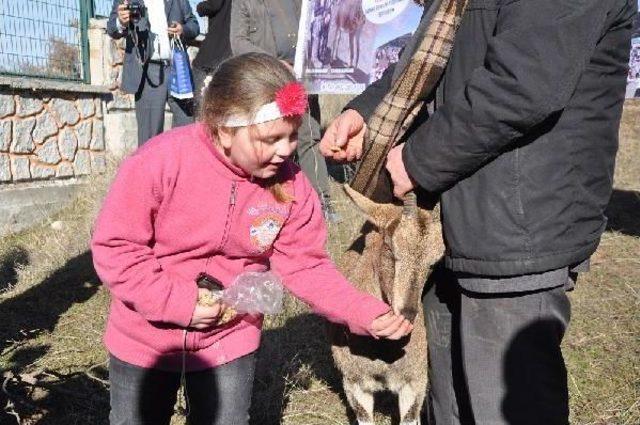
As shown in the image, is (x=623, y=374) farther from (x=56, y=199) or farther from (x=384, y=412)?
(x=56, y=199)

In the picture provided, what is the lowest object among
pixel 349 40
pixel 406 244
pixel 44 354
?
pixel 44 354

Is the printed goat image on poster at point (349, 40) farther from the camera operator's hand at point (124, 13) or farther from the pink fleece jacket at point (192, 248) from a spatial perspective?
the pink fleece jacket at point (192, 248)

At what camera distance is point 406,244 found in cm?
276

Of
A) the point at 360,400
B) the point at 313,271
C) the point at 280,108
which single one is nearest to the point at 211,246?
the point at 313,271

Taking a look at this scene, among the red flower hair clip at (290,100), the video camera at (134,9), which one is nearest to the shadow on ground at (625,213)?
the video camera at (134,9)

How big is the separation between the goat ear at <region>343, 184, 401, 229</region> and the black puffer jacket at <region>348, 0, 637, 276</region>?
2.22ft

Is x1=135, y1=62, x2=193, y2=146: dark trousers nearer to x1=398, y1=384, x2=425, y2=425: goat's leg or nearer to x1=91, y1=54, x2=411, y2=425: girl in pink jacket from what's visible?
x1=398, y1=384, x2=425, y2=425: goat's leg

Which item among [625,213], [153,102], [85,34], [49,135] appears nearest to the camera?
[153,102]

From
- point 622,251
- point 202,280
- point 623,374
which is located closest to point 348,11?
point 622,251

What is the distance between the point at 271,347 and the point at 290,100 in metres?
2.57

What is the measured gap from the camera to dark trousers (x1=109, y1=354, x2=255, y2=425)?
242 cm

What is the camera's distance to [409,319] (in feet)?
8.89

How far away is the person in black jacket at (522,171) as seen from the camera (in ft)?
6.17

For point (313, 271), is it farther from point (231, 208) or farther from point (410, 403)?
point (410, 403)
